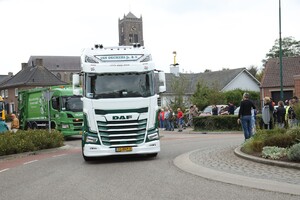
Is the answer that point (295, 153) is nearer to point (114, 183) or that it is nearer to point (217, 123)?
point (114, 183)

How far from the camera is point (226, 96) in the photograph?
51.6 meters

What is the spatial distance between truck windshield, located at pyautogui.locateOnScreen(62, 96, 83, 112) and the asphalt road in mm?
11807

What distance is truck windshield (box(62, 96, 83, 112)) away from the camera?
85.1 feet

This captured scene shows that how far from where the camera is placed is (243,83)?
218ft

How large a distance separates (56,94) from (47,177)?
15.7m

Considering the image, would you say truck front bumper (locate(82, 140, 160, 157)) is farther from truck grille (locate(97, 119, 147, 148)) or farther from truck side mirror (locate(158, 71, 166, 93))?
truck side mirror (locate(158, 71, 166, 93))

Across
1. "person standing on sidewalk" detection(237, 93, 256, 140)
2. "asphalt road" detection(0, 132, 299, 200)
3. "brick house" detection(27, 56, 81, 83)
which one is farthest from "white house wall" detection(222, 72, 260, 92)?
"brick house" detection(27, 56, 81, 83)

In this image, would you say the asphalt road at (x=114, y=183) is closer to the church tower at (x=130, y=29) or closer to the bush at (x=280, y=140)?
the bush at (x=280, y=140)

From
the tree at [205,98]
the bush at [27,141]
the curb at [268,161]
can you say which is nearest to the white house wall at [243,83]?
the tree at [205,98]

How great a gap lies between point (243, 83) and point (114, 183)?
5889cm

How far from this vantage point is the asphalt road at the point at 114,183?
8102 millimetres

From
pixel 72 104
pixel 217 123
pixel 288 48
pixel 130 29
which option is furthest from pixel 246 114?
pixel 130 29

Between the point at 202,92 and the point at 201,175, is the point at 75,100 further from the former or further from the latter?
the point at 202,92

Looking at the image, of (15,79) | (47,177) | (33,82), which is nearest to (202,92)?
(47,177)
